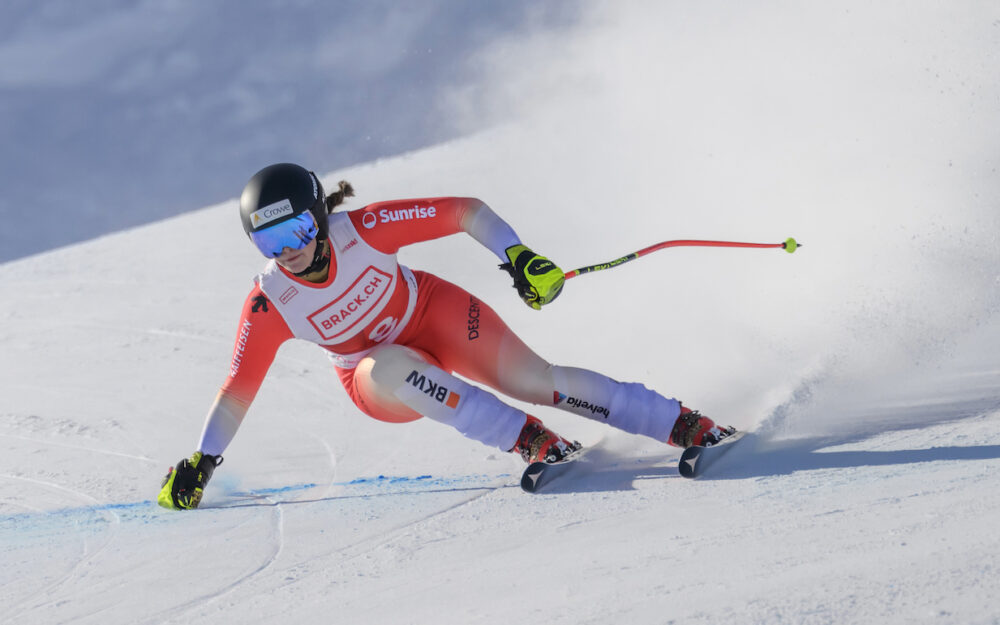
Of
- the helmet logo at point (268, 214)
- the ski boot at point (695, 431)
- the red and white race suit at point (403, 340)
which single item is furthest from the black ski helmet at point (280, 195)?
the ski boot at point (695, 431)

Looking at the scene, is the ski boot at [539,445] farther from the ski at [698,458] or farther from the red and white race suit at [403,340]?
the ski at [698,458]

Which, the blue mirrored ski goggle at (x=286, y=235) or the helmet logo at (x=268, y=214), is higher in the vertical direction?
the helmet logo at (x=268, y=214)

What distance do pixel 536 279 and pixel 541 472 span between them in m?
0.61

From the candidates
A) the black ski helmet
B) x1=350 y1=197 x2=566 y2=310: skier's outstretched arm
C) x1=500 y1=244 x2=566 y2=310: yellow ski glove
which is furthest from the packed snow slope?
the black ski helmet

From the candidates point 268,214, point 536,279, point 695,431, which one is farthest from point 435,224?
point 695,431

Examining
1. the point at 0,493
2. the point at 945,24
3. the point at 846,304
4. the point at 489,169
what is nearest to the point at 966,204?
the point at 846,304

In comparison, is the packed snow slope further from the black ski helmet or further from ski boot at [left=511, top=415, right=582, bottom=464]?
the black ski helmet

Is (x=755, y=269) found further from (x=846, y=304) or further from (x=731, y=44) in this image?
(x=731, y=44)

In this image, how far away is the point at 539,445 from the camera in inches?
127

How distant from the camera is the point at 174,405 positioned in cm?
507

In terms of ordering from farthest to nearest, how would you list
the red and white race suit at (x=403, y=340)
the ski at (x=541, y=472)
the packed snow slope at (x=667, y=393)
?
1. the red and white race suit at (x=403, y=340)
2. the ski at (x=541, y=472)
3. the packed snow slope at (x=667, y=393)

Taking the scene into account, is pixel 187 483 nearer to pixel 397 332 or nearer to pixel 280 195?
pixel 397 332

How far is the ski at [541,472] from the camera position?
10.1 feet

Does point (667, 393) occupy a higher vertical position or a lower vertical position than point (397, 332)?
lower
